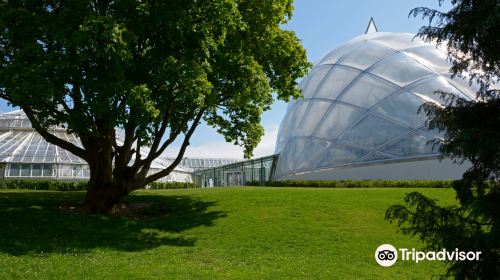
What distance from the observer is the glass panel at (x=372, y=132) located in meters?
27.5

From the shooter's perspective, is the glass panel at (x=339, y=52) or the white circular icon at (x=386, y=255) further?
the glass panel at (x=339, y=52)

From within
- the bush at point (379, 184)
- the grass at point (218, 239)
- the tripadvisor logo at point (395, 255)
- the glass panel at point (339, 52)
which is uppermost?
the glass panel at point (339, 52)

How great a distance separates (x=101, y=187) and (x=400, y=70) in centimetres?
2035

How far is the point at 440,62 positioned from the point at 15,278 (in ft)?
90.3

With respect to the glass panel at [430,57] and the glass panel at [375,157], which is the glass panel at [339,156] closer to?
the glass panel at [375,157]

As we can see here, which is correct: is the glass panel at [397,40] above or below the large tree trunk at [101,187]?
above

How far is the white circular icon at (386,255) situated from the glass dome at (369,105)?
47.4 feet

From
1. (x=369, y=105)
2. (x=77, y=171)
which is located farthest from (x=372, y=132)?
(x=77, y=171)

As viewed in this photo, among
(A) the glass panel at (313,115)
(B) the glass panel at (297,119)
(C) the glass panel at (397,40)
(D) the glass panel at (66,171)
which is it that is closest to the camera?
(A) the glass panel at (313,115)

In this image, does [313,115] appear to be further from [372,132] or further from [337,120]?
[372,132]

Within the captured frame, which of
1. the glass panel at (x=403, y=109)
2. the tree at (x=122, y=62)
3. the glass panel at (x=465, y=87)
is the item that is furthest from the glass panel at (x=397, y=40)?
the tree at (x=122, y=62)

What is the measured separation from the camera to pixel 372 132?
28.2 meters

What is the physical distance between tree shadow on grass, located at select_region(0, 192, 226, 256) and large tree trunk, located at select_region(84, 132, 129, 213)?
0.91 metres

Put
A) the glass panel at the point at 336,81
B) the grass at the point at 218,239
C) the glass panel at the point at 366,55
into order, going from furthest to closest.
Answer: the glass panel at the point at 366,55, the glass panel at the point at 336,81, the grass at the point at 218,239
